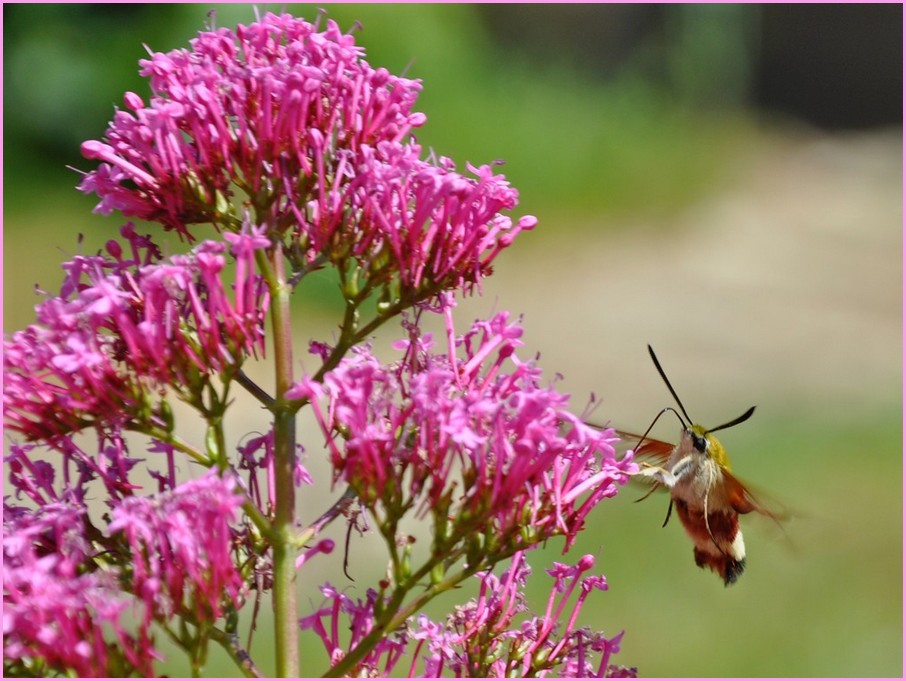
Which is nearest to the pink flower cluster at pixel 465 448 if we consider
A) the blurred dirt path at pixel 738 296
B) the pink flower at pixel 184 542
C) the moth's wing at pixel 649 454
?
the pink flower at pixel 184 542

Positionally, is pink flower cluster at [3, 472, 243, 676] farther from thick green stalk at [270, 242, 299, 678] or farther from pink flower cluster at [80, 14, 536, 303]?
pink flower cluster at [80, 14, 536, 303]

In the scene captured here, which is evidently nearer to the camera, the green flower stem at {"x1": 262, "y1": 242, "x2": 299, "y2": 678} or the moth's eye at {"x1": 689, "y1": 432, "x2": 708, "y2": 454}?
the green flower stem at {"x1": 262, "y1": 242, "x2": 299, "y2": 678}

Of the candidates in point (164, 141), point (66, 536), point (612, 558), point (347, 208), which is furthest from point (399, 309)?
point (612, 558)

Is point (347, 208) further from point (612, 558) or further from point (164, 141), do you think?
point (612, 558)

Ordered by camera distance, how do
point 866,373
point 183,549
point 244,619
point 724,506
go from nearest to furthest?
point 183,549
point 724,506
point 244,619
point 866,373

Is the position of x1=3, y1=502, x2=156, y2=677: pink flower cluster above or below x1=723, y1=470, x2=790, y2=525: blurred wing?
below

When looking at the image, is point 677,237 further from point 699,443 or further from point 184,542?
point 184,542

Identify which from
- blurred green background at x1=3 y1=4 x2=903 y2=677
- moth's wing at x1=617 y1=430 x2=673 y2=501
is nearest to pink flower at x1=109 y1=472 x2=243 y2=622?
moth's wing at x1=617 y1=430 x2=673 y2=501
